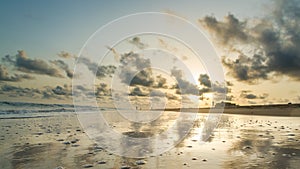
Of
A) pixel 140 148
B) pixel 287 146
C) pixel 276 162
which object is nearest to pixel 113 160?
pixel 140 148

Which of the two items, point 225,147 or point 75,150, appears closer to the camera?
point 75,150

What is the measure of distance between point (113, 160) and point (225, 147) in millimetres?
3507

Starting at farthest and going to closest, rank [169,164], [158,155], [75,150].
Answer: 1. [75,150]
2. [158,155]
3. [169,164]

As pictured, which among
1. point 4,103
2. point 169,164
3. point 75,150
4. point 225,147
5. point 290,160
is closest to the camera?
point 169,164

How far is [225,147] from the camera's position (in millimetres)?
7547

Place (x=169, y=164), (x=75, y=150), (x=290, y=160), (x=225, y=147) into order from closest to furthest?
(x=169, y=164), (x=290, y=160), (x=75, y=150), (x=225, y=147)

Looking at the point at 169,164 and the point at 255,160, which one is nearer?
the point at 169,164

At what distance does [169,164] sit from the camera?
541cm

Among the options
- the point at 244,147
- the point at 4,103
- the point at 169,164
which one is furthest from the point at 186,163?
the point at 4,103

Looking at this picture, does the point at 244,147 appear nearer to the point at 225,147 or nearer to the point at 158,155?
the point at 225,147

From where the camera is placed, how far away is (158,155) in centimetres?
636

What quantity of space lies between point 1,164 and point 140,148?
3363 mm

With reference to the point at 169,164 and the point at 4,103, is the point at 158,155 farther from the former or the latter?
the point at 4,103

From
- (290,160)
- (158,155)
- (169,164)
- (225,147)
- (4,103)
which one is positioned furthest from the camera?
(4,103)
